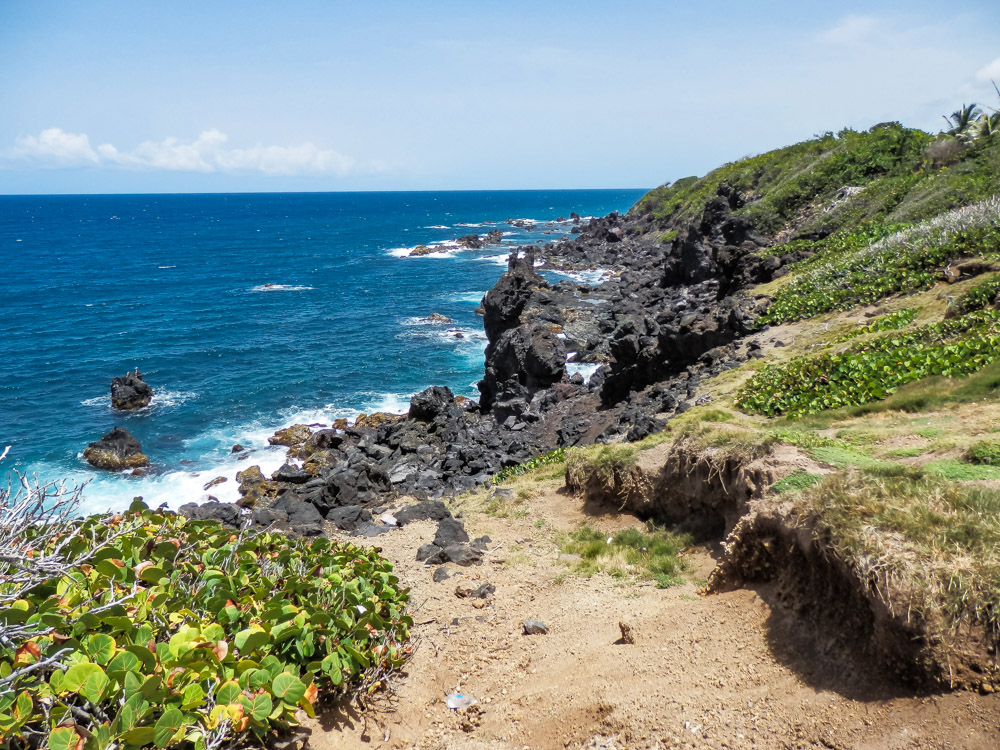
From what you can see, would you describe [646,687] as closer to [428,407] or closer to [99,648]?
[99,648]

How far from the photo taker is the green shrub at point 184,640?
4551 mm

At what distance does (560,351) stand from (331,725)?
30.2m

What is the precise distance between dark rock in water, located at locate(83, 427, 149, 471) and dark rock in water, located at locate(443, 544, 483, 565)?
24427 millimetres

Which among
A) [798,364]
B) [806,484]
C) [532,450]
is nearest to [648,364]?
[532,450]

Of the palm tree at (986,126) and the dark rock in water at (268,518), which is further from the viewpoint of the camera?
the palm tree at (986,126)

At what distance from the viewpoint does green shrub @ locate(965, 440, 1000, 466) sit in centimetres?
926

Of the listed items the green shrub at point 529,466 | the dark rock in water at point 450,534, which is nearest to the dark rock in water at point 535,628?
the dark rock in water at point 450,534

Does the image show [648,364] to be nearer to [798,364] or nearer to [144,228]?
[798,364]

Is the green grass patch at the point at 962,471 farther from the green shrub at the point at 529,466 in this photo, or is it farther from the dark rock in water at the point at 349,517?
the dark rock in water at the point at 349,517

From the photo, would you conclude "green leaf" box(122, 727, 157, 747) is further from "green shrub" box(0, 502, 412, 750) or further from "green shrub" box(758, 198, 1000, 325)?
"green shrub" box(758, 198, 1000, 325)

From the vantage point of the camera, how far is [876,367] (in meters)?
16.3

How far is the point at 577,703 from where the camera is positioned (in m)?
7.28

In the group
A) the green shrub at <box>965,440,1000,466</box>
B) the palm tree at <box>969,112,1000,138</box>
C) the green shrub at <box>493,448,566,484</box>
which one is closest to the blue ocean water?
the green shrub at <box>493,448,566,484</box>

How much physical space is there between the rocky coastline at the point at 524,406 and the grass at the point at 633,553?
5.45m
